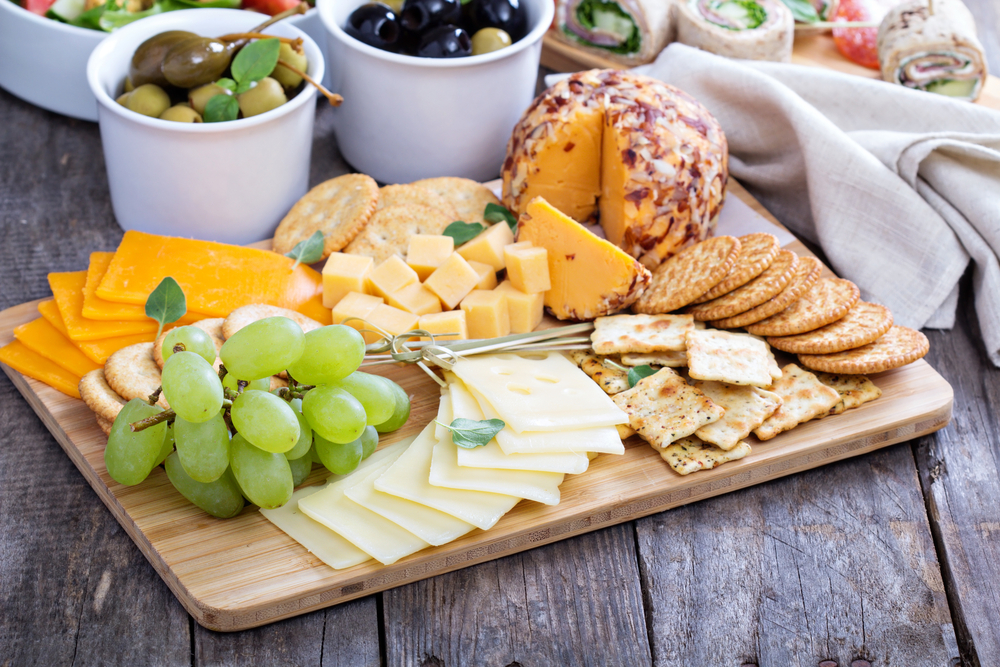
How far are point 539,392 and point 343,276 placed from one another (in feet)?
1.42

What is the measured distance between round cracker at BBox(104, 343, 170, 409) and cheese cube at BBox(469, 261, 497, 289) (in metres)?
0.56

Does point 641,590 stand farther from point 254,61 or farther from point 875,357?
point 254,61

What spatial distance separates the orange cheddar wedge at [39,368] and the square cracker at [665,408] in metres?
0.86

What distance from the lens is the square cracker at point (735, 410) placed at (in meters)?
1.27

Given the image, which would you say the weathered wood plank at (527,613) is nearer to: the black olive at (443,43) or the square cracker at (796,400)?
the square cracker at (796,400)

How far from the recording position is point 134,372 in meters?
1.27

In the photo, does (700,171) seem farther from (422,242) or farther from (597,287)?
(422,242)

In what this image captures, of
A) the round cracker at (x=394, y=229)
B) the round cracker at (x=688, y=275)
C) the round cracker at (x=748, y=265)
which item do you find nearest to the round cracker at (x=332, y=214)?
the round cracker at (x=394, y=229)

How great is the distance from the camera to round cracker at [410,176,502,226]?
169 cm

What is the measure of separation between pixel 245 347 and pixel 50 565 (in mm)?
440

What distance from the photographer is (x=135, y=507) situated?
1.17 m

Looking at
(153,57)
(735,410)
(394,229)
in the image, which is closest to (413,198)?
(394,229)

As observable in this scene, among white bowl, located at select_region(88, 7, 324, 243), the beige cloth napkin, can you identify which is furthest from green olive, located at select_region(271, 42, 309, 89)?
the beige cloth napkin

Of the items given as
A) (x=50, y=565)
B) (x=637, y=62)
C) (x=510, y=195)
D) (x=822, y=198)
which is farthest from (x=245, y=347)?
(x=637, y=62)
